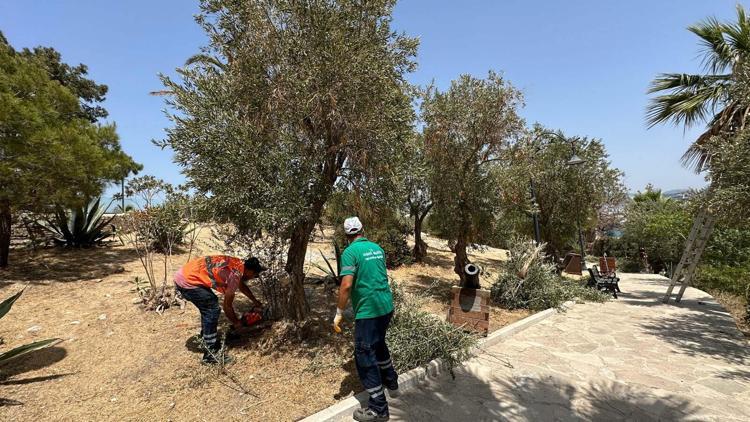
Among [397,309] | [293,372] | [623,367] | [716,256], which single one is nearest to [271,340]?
[293,372]

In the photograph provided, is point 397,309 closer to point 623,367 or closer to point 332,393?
point 332,393

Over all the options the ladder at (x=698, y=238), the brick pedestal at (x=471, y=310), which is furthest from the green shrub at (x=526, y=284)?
the ladder at (x=698, y=238)

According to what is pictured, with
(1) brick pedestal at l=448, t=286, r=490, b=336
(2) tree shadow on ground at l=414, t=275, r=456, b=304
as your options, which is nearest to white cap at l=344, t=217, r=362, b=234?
(1) brick pedestal at l=448, t=286, r=490, b=336

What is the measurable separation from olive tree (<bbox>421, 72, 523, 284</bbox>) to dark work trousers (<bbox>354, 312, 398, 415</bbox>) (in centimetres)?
540

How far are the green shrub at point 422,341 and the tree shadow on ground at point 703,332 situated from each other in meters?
4.10

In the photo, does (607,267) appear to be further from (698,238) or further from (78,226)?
(78,226)

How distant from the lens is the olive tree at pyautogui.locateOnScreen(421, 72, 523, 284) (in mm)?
8430

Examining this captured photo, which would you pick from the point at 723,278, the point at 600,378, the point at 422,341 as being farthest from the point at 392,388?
the point at 723,278

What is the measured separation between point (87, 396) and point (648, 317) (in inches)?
415

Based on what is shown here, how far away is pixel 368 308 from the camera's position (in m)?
3.79

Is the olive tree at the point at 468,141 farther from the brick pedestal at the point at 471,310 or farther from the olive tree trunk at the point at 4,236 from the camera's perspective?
the olive tree trunk at the point at 4,236

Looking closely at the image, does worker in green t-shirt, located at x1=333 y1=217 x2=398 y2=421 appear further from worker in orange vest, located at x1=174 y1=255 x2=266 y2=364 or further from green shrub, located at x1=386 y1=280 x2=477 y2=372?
worker in orange vest, located at x1=174 y1=255 x2=266 y2=364

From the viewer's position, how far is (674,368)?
523 centimetres

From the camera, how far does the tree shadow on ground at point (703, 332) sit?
5.94 metres
